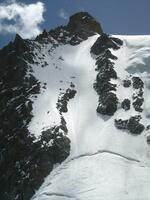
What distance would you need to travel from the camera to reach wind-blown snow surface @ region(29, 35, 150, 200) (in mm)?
47812

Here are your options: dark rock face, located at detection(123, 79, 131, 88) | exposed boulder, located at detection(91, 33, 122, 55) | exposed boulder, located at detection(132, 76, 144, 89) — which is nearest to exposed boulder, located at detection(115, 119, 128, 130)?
exposed boulder, located at detection(132, 76, 144, 89)

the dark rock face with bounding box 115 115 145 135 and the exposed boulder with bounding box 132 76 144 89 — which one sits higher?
the exposed boulder with bounding box 132 76 144 89

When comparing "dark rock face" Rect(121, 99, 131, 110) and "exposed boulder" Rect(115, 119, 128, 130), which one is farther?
"dark rock face" Rect(121, 99, 131, 110)

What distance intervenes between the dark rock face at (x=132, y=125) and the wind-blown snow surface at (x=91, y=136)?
76 centimetres

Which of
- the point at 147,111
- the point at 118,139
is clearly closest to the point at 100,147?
the point at 118,139

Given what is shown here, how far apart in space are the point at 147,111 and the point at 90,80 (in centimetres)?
1362

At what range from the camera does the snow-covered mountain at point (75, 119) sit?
163 ft

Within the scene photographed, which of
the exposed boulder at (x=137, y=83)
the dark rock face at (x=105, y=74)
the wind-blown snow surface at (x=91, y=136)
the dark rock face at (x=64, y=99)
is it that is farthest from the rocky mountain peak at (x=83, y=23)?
the dark rock face at (x=64, y=99)

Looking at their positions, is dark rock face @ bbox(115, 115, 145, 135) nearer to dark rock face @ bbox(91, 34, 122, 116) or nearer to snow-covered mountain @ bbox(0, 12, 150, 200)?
snow-covered mountain @ bbox(0, 12, 150, 200)

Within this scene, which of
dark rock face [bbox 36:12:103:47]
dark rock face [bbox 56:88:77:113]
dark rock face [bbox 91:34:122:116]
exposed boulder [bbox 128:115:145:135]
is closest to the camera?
exposed boulder [bbox 128:115:145:135]

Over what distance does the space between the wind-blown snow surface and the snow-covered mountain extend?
106mm

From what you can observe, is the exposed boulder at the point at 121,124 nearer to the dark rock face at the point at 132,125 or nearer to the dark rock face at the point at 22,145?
the dark rock face at the point at 132,125

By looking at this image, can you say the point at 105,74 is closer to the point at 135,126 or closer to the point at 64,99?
the point at 64,99

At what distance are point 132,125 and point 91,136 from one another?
5502 mm
